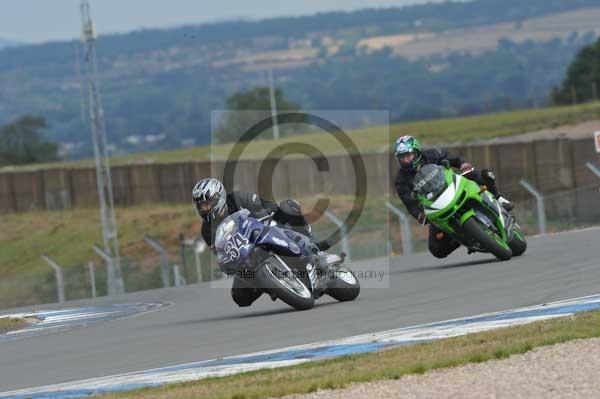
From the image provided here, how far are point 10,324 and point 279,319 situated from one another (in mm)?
4968

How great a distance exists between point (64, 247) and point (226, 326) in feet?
148

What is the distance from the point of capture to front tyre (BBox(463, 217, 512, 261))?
666 inches

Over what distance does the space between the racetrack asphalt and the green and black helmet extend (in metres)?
1.48

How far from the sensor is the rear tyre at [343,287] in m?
14.9

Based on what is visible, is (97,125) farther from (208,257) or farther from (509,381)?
(509,381)

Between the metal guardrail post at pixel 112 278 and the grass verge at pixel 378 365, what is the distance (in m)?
14.4

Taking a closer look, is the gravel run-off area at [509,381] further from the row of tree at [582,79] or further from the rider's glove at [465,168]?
the row of tree at [582,79]

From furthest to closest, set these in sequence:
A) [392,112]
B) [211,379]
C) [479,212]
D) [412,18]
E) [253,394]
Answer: [412,18], [392,112], [479,212], [211,379], [253,394]

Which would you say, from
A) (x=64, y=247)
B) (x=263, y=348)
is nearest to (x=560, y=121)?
(x=64, y=247)

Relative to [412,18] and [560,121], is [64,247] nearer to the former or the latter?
[560,121]

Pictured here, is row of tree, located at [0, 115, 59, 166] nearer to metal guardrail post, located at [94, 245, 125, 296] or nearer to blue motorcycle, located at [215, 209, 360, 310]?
metal guardrail post, located at [94, 245, 125, 296]

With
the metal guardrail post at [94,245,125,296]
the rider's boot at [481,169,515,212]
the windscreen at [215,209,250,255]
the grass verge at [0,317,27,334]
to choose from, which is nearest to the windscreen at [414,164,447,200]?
the rider's boot at [481,169,515,212]

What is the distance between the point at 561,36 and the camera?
162 meters

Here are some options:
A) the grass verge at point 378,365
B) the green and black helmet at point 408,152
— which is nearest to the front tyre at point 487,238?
the green and black helmet at point 408,152
